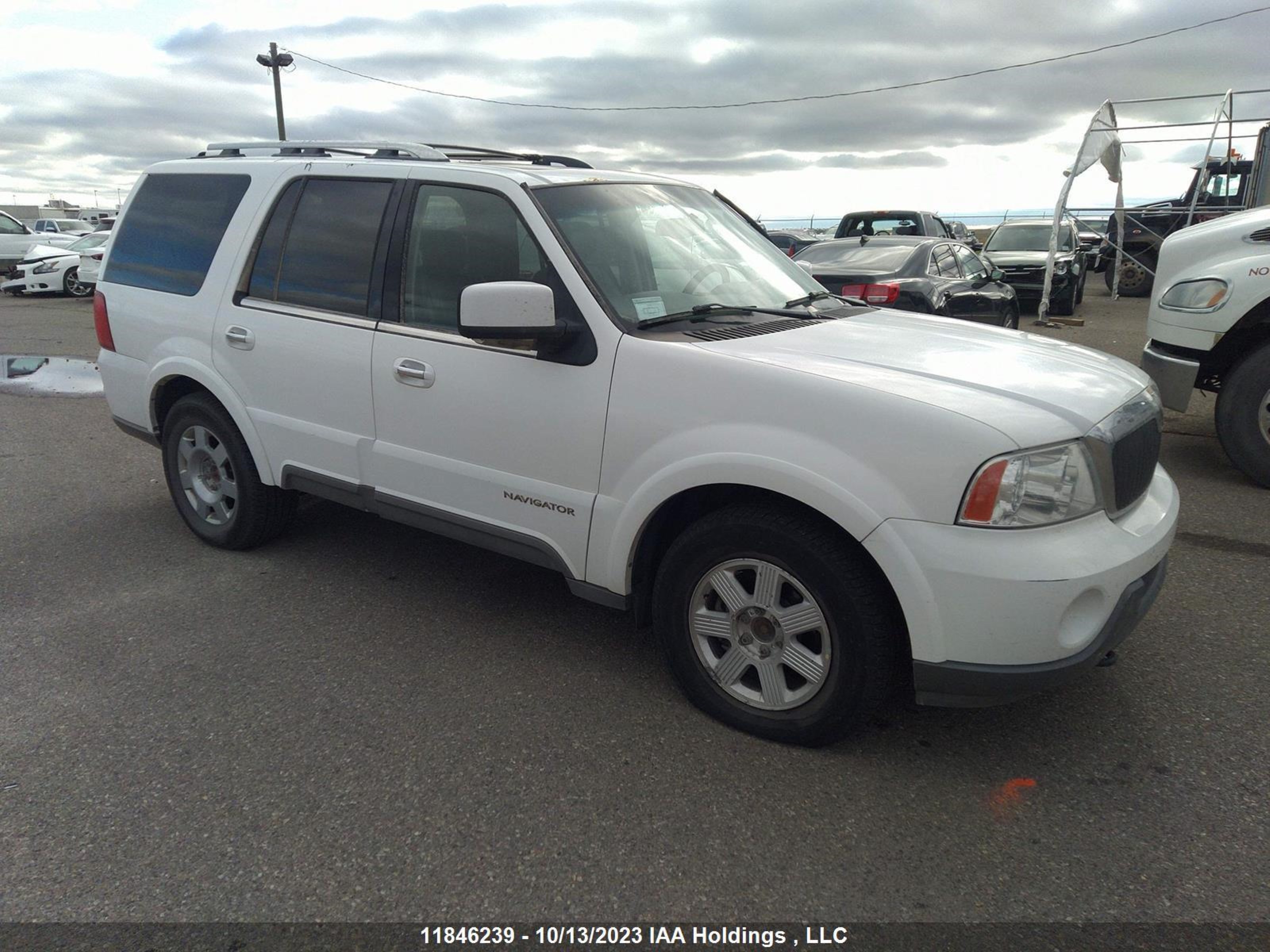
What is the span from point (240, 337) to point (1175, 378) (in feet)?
18.3

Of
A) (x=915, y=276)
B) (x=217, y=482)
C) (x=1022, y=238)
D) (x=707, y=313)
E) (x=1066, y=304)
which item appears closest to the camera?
(x=707, y=313)

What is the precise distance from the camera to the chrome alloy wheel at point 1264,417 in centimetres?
556

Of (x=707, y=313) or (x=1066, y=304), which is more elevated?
(x=707, y=313)

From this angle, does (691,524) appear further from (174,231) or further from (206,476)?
(174,231)

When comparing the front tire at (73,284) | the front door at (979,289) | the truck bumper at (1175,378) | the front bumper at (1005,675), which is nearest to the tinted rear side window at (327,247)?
the front bumper at (1005,675)

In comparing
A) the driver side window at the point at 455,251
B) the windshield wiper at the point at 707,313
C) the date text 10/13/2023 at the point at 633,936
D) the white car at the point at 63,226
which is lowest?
the date text 10/13/2023 at the point at 633,936

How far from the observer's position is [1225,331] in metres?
5.70

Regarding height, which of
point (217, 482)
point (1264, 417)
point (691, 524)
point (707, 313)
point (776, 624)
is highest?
point (707, 313)

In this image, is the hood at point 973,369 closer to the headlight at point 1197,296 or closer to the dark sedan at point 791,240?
the headlight at point 1197,296

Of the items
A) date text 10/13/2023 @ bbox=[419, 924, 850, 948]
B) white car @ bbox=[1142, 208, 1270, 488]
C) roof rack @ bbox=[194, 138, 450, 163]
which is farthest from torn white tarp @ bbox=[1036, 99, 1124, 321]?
date text 10/13/2023 @ bbox=[419, 924, 850, 948]

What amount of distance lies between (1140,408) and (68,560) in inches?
192

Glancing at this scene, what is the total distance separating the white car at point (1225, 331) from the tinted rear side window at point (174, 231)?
18.5ft

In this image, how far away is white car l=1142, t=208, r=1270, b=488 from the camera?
5.62 m

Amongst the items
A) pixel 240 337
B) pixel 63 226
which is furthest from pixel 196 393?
pixel 63 226
